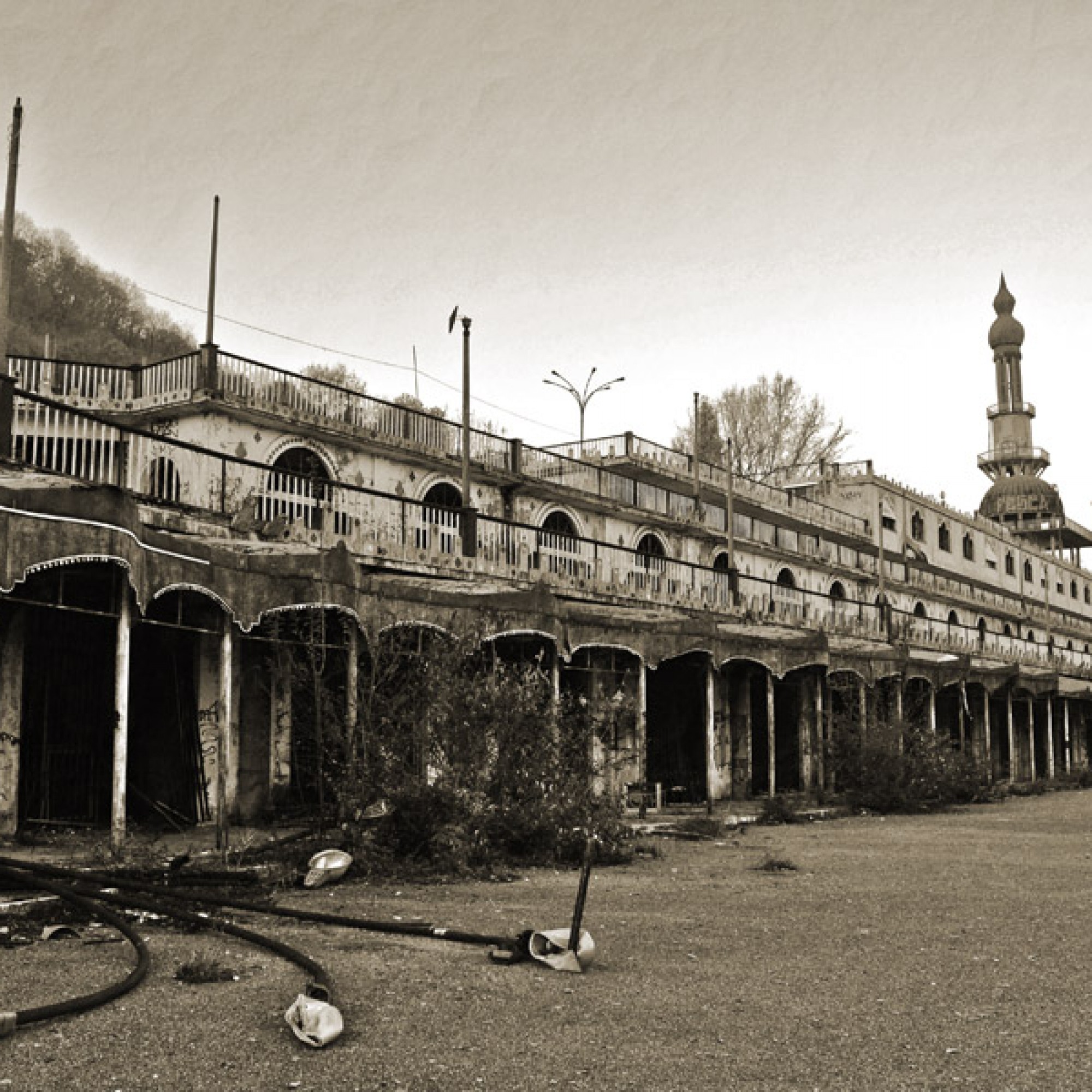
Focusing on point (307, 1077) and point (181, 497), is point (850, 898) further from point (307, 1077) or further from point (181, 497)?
point (181, 497)

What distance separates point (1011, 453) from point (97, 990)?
8538cm

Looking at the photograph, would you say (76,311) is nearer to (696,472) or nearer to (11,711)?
(696,472)

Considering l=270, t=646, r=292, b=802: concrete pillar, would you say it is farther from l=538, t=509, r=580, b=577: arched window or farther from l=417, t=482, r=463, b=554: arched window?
l=538, t=509, r=580, b=577: arched window

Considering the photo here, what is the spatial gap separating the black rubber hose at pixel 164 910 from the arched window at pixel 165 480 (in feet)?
29.2

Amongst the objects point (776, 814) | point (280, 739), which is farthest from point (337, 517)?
point (776, 814)

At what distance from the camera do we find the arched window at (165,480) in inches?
666

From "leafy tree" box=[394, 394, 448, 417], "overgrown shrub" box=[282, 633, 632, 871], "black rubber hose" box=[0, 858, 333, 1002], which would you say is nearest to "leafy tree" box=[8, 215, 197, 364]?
"leafy tree" box=[394, 394, 448, 417]

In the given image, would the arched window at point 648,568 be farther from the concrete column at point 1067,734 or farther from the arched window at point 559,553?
the concrete column at point 1067,734

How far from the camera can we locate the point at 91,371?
23.9 metres

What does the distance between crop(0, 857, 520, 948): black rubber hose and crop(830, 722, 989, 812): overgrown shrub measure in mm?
13945

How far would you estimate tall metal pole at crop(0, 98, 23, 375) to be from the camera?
13812mm

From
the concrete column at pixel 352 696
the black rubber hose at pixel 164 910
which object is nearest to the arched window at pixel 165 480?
the concrete column at pixel 352 696

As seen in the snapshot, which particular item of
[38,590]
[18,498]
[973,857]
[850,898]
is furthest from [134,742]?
[973,857]

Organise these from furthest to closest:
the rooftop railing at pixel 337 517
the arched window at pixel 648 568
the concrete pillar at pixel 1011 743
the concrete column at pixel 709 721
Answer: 1. the concrete pillar at pixel 1011 743
2. the arched window at pixel 648 568
3. the concrete column at pixel 709 721
4. the rooftop railing at pixel 337 517
